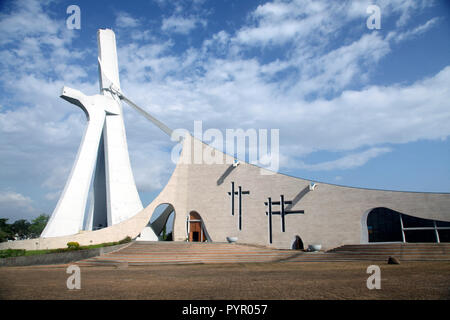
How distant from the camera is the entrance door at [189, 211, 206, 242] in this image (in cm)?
2553

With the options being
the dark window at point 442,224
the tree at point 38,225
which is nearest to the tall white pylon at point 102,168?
the dark window at point 442,224

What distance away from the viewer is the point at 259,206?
2373 cm

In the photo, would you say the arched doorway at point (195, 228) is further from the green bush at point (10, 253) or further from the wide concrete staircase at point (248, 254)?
the green bush at point (10, 253)

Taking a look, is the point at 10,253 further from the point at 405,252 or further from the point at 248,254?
the point at 405,252

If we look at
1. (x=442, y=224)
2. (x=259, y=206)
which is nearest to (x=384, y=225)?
(x=442, y=224)

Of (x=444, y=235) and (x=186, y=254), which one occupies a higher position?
(x=444, y=235)

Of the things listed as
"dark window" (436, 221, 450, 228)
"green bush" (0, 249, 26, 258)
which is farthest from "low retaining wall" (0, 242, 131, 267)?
"dark window" (436, 221, 450, 228)

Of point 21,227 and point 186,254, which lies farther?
point 21,227

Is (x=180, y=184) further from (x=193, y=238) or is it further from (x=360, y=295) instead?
(x=360, y=295)

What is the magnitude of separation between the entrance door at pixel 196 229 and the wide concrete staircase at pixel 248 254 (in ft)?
16.9

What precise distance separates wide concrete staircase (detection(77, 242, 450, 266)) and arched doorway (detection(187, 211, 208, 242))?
16.9 ft

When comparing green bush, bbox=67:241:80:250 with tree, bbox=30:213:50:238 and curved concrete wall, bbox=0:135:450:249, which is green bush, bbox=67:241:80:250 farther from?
tree, bbox=30:213:50:238

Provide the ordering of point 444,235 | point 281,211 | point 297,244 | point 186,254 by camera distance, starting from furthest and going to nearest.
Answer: point 281,211 → point 297,244 → point 444,235 → point 186,254

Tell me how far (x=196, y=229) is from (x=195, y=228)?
11cm
